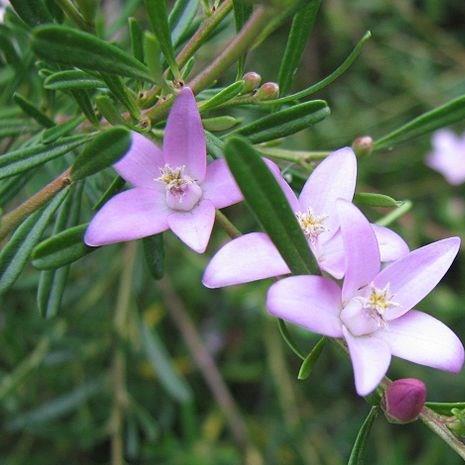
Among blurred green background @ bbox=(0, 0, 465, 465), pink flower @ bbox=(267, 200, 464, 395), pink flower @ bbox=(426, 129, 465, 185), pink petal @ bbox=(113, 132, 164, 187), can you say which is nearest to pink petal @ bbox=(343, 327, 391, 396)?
pink flower @ bbox=(267, 200, 464, 395)

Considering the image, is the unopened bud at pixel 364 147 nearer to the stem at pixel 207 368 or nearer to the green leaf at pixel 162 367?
the green leaf at pixel 162 367

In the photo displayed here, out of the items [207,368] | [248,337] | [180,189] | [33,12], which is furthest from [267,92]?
[248,337]

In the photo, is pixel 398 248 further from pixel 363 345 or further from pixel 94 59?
pixel 94 59

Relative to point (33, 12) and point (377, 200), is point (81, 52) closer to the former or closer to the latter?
point (33, 12)

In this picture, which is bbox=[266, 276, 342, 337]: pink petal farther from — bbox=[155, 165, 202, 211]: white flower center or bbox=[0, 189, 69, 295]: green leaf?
bbox=[0, 189, 69, 295]: green leaf

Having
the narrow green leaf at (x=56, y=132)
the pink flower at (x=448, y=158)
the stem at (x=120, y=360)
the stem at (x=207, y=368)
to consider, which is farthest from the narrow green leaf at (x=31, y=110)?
the pink flower at (x=448, y=158)

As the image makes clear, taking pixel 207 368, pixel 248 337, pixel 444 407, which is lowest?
pixel 248 337
